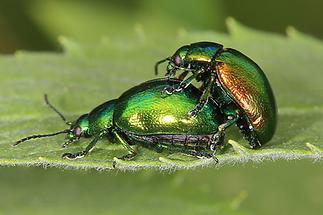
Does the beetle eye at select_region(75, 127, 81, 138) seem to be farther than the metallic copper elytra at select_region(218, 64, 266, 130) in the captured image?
Yes

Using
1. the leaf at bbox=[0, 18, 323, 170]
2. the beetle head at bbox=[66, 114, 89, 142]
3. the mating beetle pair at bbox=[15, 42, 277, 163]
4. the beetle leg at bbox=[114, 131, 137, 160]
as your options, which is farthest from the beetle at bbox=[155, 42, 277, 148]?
the beetle head at bbox=[66, 114, 89, 142]

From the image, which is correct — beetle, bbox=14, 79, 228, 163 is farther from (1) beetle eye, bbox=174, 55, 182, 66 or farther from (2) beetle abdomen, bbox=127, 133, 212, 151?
(1) beetle eye, bbox=174, 55, 182, 66

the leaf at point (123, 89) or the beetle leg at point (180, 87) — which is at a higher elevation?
the beetle leg at point (180, 87)

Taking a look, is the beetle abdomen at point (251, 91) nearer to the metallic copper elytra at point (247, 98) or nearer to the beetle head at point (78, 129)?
the metallic copper elytra at point (247, 98)

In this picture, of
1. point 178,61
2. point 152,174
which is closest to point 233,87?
point 178,61

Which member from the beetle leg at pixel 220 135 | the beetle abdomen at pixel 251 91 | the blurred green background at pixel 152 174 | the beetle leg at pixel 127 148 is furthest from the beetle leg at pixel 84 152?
the beetle abdomen at pixel 251 91

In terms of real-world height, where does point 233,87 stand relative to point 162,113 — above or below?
above

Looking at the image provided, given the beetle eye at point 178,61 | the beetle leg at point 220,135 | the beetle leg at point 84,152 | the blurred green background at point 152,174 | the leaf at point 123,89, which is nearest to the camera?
the leaf at point 123,89

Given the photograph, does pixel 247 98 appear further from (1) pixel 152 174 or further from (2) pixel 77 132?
(1) pixel 152 174
